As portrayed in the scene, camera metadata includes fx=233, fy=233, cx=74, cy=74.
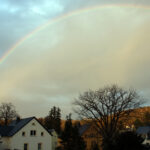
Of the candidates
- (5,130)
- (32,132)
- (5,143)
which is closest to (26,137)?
(32,132)

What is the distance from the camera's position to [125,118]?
50281mm

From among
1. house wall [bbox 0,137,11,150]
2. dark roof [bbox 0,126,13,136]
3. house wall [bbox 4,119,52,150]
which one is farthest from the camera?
dark roof [bbox 0,126,13,136]

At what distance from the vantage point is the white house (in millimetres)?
51575

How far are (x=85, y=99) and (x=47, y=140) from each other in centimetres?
1389

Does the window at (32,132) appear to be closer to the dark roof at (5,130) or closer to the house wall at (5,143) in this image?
the house wall at (5,143)

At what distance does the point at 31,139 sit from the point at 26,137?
4.21 ft

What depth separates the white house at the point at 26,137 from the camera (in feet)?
169

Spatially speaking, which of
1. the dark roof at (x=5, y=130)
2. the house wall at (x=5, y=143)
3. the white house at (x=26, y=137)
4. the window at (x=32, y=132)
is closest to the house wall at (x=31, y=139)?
the white house at (x=26, y=137)

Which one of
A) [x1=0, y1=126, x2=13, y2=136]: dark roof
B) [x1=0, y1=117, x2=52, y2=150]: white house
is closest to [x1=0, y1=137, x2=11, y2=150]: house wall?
[x1=0, y1=117, x2=52, y2=150]: white house

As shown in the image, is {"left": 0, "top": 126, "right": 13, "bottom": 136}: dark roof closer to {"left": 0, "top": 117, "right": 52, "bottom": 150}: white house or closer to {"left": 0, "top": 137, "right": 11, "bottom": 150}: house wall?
{"left": 0, "top": 117, "right": 52, "bottom": 150}: white house

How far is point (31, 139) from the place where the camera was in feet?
175

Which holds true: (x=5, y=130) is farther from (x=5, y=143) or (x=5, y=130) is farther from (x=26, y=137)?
(x=26, y=137)

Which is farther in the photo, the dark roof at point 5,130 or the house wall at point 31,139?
the dark roof at point 5,130

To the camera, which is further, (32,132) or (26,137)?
(32,132)
